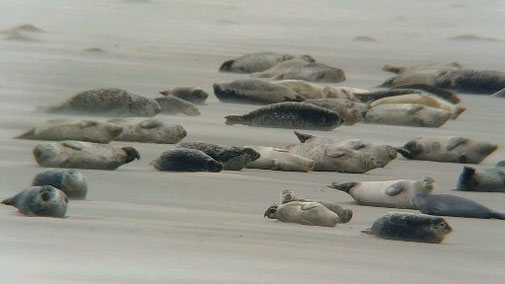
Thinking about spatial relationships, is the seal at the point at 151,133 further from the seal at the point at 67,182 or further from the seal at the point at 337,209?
the seal at the point at 337,209

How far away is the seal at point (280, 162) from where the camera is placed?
684 cm

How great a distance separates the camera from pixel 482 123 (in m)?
9.63

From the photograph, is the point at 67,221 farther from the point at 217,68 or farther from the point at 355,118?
the point at 217,68

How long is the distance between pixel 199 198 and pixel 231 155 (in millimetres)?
840

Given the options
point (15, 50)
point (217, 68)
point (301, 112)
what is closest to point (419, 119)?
point (301, 112)

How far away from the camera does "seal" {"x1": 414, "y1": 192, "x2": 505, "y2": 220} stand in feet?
18.9

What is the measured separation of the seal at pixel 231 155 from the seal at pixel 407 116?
2431 mm

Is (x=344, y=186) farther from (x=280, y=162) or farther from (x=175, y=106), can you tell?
(x=175, y=106)

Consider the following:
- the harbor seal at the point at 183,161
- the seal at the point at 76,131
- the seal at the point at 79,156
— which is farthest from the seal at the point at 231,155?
the seal at the point at 76,131

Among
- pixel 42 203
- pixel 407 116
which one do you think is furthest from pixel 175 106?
pixel 42 203

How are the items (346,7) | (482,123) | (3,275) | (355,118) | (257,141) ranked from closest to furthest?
(3,275) < (257,141) < (355,118) < (482,123) < (346,7)

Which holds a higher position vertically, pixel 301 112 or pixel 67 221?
pixel 301 112

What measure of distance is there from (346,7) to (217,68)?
29.2 feet

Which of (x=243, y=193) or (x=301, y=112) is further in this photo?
(x=301, y=112)
